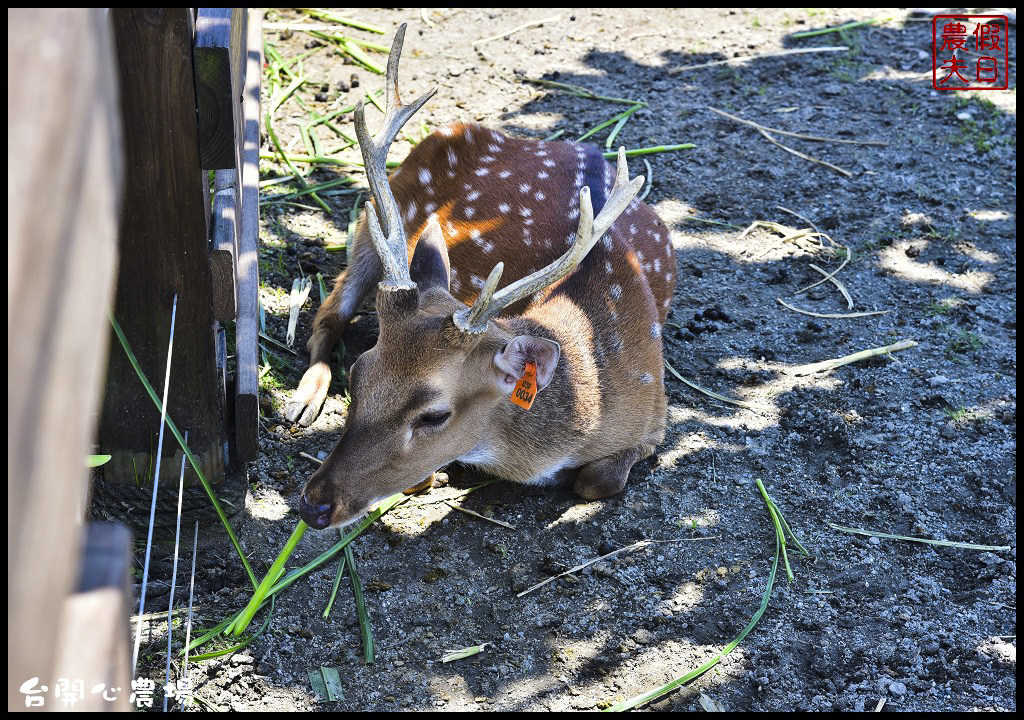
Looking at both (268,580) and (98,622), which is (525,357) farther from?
(98,622)

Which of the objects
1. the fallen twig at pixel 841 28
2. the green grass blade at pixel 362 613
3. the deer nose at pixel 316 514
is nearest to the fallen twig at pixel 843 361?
the green grass blade at pixel 362 613

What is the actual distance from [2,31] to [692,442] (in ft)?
10.6

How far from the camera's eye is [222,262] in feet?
9.13

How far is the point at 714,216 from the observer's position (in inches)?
199

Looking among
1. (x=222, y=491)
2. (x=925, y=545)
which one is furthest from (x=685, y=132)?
(x=222, y=491)

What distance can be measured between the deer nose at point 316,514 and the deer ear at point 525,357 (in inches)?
Answer: 25.1

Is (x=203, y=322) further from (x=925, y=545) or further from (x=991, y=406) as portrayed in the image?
(x=991, y=406)

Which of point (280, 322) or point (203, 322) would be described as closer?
point (203, 322)

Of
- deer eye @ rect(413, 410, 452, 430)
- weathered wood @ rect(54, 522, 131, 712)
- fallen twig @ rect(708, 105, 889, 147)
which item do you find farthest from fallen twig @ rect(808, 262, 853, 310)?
weathered wood @ rect(54, 522, 131, 712)

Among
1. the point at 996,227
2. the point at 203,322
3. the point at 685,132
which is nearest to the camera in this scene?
the point at 203,322

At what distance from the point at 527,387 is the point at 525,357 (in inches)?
3.6

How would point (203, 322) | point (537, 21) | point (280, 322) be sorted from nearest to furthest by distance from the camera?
point (203, 322) < point (280, 322) < point (537, 21)

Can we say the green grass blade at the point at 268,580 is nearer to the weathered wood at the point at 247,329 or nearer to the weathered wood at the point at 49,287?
the weathered wood at the point at 247,329

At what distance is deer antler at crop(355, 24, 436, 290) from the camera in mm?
3072
